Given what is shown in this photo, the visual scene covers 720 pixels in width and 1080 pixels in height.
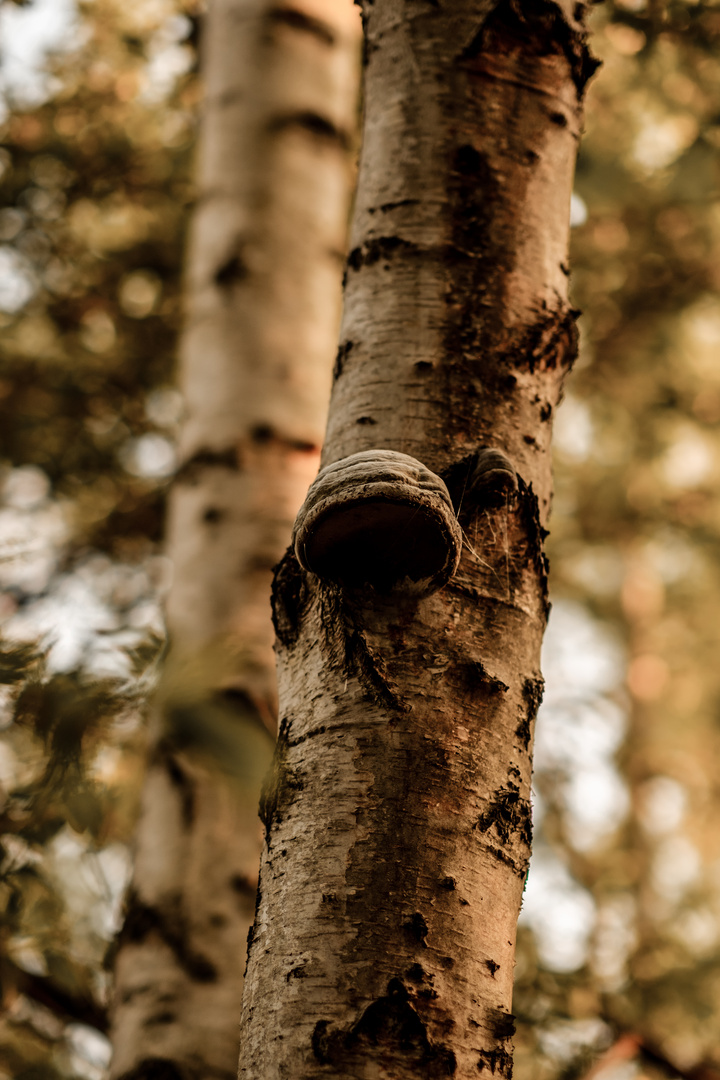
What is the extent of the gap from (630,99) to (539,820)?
376 centimetres

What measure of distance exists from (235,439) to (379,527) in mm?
1533

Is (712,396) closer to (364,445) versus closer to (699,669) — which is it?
(699,669)

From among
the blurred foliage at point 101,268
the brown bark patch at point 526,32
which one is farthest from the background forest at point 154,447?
the brown bark patch at point 526,32

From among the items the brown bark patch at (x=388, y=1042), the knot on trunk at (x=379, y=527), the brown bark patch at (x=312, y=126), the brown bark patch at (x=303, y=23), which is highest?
the brown bark patch at (x=303, y=23)

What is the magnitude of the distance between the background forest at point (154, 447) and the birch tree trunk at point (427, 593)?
9.5 inches

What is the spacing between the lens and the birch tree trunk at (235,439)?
1825mm

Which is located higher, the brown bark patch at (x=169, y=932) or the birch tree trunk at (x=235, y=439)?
the birch tree trunk at (x=235, y=439)

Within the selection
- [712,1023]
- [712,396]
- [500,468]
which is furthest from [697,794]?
[500,468]

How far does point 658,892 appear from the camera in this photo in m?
8.39

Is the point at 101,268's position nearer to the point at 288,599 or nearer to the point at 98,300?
the point at 98,300

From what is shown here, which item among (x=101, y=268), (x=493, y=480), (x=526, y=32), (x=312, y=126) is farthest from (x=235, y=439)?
(x=101, y=268)

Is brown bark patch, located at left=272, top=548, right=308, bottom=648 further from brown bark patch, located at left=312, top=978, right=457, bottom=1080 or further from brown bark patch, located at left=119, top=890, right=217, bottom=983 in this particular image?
brown bark patch, located at left=119, top=890, right=217, bottom=983

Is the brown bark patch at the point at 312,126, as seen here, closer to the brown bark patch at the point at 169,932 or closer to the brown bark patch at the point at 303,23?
the brown bark patch at the point at 303,23

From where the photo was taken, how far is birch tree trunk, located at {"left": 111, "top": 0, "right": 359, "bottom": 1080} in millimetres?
1825
